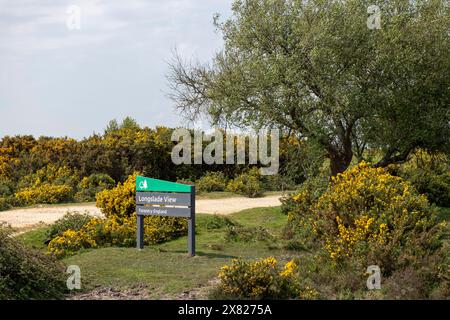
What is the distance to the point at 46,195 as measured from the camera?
25.4 meters

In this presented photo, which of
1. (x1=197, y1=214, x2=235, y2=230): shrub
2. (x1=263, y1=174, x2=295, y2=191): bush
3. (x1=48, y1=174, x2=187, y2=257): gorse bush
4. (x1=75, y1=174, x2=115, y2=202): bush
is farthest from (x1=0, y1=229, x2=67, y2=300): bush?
(x1=263, y1=174, x2=295, y2=191): bush

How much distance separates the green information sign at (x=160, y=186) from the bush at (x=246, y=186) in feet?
41.5

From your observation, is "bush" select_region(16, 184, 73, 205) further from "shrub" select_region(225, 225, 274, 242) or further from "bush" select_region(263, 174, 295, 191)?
"shrub" select_region(225, 225, 274, 242)

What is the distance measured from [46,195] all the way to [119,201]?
856cm

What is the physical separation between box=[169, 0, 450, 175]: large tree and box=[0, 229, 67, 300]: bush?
1003 cm

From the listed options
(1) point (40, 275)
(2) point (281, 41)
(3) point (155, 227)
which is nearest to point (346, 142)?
(2) point (281, 41)

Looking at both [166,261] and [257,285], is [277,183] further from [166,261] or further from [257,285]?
[257,285]

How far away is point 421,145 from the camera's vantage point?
21.7 meters

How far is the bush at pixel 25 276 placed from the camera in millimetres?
10852

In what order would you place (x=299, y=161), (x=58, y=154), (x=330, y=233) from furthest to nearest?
(x=58, y=154) → (x=299, y=161) → (x=330, y=233)

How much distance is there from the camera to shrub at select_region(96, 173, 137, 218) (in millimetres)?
17594

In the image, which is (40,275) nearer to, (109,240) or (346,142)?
(109,240)

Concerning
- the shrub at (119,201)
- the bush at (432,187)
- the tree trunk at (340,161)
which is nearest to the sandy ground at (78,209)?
the shrub at (119,201)
